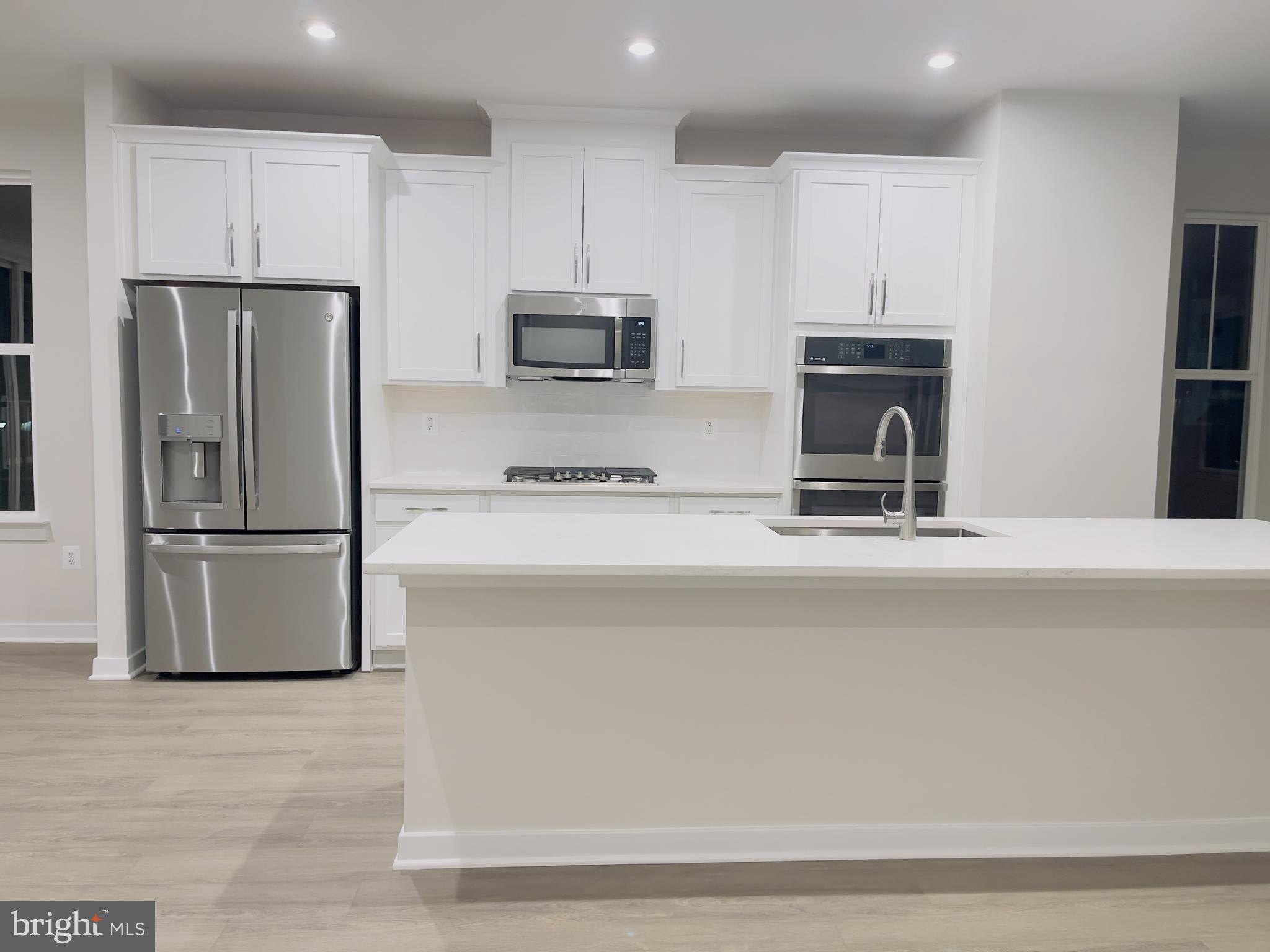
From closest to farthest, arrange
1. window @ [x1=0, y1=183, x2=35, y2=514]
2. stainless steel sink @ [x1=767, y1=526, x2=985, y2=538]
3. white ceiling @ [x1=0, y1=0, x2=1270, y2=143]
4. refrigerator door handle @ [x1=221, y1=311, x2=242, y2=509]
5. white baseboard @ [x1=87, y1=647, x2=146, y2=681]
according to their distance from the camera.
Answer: stainless steel sink @ [x1=767, y1=526, x2=985, y2=538]
white ceiling @ [x1=0, y1=0, x2=1270, y2=143]
refrigerator door handle @ [x1=221, y1=311, x2=242, y2=509]
white baseboard @ [x1=87, y1=647, x2=146, y2=681]
window @ [x1=0, y1=183, x2=35, y2=514]

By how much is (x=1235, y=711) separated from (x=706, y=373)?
2581 millimetres

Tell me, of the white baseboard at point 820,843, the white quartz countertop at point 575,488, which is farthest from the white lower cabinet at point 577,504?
the white baseboard at point 820,843

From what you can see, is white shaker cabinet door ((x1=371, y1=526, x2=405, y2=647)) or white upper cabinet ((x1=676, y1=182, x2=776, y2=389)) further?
white upper cabinet ((x1=676, y1=182, x2=776, y2=389))

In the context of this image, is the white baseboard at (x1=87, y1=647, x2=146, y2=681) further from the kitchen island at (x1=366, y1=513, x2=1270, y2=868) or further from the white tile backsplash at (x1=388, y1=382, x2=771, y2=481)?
the kitchen island at (x1=366, y1=513, x2=1270, y2=868)

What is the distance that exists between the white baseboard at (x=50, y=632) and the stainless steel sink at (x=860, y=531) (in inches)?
145

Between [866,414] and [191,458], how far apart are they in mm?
3017

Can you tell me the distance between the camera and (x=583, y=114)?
4.09 meters

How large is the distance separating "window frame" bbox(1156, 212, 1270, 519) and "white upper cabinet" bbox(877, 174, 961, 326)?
5.05 feet

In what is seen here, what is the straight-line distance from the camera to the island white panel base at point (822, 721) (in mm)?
2262

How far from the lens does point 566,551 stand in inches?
85.0

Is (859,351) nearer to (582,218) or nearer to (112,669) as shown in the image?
(582,218)

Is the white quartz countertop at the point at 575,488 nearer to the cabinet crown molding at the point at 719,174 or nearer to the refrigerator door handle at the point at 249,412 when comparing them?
the refrigerator door handle at the point at 249,412

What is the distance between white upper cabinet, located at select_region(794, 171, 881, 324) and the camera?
3988 mm

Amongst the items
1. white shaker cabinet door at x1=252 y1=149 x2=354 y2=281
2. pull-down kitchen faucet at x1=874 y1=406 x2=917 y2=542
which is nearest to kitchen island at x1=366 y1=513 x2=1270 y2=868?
pull-down kitchen faucet at x1=874 y1=406 x2=917 y2=542
